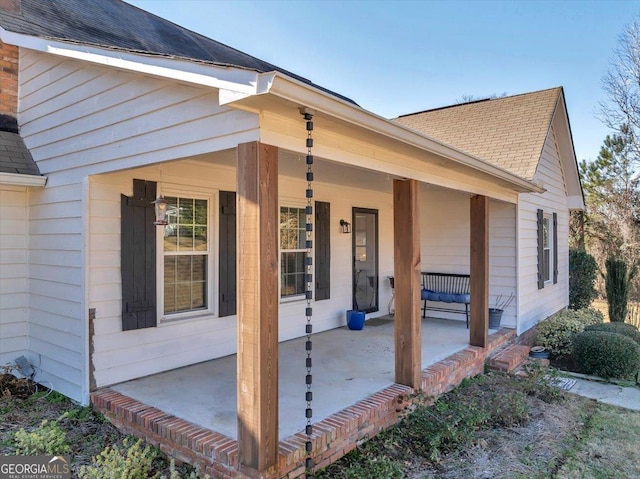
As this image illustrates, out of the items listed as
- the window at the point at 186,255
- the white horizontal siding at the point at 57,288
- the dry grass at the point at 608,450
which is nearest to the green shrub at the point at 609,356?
the dry grass at the point at 608,450

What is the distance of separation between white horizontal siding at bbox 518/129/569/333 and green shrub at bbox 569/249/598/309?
86 centimetres

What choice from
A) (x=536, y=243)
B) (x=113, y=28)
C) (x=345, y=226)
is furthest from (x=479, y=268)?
(x=113, y=28)

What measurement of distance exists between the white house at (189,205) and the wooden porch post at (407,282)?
21mm

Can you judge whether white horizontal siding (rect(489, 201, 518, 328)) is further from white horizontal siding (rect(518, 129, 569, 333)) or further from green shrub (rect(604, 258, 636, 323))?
green shrub (rect(604, 258, 636, 323))

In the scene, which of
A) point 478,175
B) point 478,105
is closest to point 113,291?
point 478,175

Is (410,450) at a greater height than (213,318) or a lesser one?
lesser

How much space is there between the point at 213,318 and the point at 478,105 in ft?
27.4

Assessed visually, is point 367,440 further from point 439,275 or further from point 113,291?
point 439,275

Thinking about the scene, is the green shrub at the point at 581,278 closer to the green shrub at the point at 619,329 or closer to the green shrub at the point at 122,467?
the green shrub at the point at 619,329

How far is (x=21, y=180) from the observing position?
15.4ft

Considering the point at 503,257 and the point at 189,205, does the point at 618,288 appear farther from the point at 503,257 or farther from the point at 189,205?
the point at 189,205

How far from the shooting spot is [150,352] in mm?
4688

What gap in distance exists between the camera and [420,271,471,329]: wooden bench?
7.43 meters

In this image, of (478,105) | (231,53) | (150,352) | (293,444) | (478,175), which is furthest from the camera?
(478,105)
